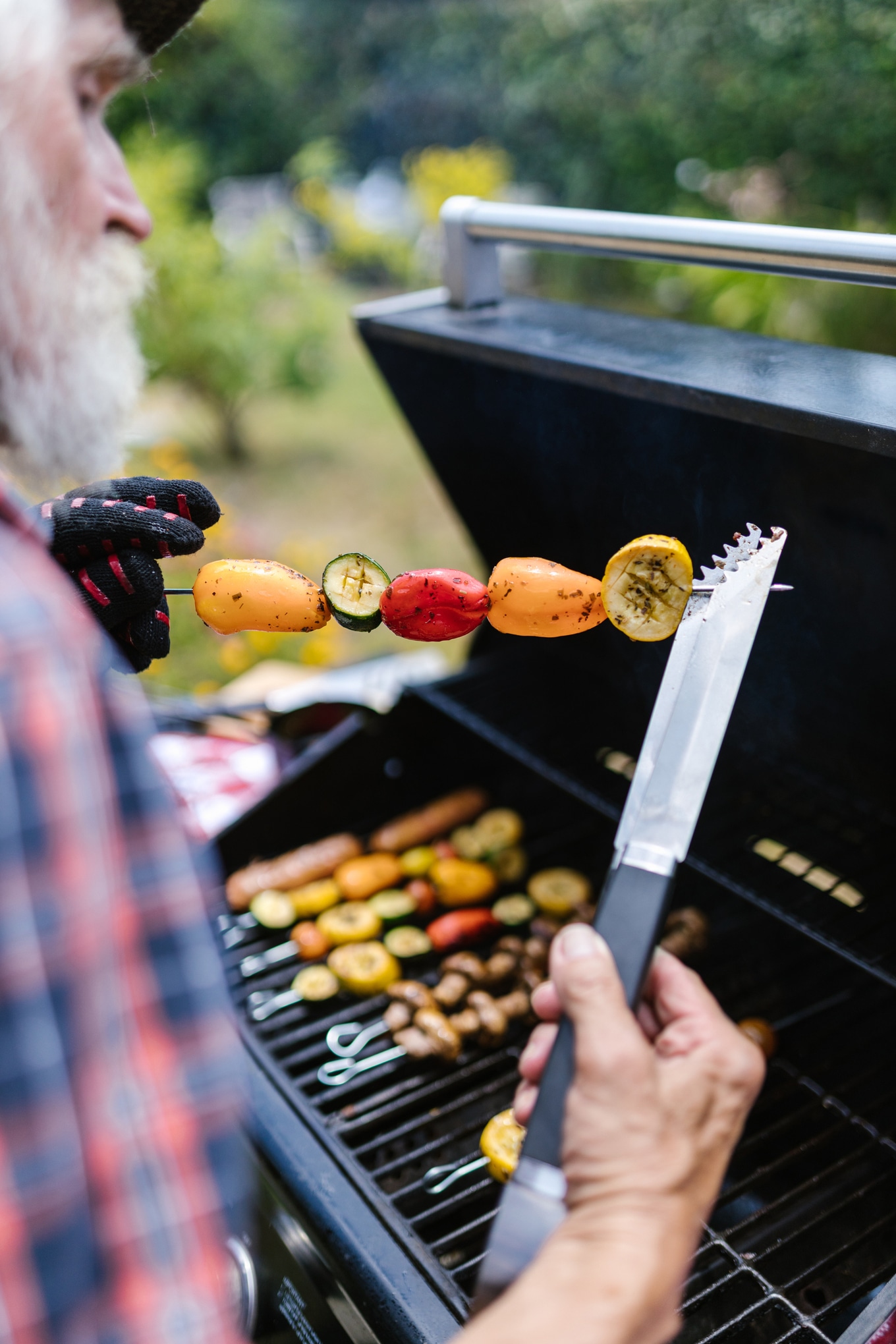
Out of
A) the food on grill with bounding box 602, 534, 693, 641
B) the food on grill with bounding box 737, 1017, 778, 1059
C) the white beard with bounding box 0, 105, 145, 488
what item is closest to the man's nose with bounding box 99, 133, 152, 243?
the white beard with bounding box 0, 105, 145, 488

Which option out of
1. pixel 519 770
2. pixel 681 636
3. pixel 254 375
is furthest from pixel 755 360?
pixel 254 375

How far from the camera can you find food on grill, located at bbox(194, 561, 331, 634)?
151 cm

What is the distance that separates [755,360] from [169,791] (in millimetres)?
1234

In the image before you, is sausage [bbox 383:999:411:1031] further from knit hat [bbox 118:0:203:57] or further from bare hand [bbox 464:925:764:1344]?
knit hat [bbox 118:0:203:57]

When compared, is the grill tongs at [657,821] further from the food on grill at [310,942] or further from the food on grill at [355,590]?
the food on grill at [310,942]

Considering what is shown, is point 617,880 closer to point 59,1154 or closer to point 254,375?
point 59,1154

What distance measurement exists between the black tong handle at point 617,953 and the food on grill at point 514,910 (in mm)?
1474

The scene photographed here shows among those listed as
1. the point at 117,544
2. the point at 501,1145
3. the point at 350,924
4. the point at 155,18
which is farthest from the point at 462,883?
the point at 155,18

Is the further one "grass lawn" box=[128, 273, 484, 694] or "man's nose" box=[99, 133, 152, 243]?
"grass lawn" box=[128, 273, 484, 694]

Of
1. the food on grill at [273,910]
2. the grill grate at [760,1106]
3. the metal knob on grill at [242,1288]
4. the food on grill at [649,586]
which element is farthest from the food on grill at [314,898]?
the food on grill at [649,586]

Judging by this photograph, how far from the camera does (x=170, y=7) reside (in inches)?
50.1

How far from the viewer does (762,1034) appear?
187 centimetres

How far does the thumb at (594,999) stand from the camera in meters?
0.84

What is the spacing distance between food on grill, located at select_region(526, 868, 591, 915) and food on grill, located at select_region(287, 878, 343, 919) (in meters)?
0.54
